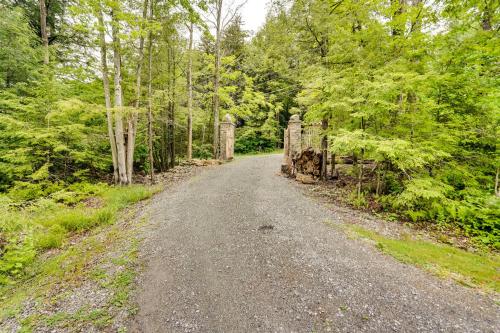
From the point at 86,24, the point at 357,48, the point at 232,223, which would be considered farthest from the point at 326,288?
the point at 86,24

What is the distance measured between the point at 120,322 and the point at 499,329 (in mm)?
4168

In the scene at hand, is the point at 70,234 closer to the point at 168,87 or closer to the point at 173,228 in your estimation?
the point at 173,228

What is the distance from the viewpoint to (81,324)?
2.62 meters

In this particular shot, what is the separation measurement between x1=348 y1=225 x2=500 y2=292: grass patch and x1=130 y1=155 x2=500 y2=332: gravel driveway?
10.6 inches

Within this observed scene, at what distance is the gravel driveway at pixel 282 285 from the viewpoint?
259 centimetres

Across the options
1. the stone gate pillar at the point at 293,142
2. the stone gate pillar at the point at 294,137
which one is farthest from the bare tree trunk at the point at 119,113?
the stone gate pillar at the point at 294,137

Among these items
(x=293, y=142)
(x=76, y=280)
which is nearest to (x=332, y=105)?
(x=293, y=142)

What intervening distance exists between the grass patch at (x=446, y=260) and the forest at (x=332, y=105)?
1118 mm

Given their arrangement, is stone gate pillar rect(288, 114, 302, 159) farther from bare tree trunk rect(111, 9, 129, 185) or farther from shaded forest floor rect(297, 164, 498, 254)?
bare tree trunk rect(111, 9, 129, 185)

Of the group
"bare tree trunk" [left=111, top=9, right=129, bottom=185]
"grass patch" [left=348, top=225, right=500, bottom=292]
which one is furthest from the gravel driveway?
"bare tree trunk" [left=111, top=9, right=129, bottom=185]

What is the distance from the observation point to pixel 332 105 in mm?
6266

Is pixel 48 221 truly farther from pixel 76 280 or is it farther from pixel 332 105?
pixel 332 105

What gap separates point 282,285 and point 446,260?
298 centimetres

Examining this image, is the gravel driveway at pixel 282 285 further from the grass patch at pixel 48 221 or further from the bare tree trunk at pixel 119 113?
the bare tree trunk at pixel 119 113
